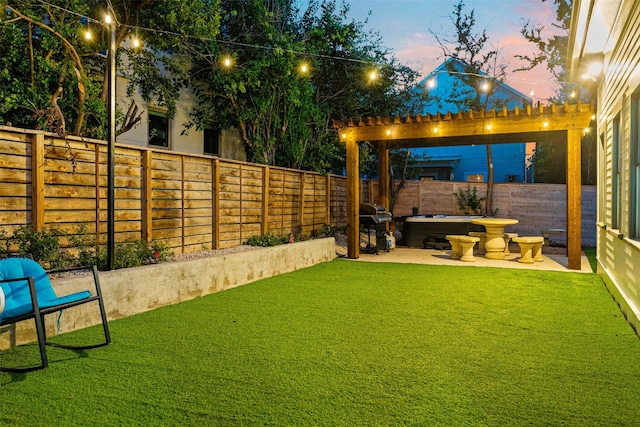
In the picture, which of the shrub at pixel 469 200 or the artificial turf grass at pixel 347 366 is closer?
the artificial turf grass at pixel 347 366

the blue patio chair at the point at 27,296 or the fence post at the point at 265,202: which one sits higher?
the fence post at the point at 265,202

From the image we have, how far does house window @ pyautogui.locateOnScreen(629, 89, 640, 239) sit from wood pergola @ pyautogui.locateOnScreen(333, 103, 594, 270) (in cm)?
296

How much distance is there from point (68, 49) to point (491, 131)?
22.0 ft

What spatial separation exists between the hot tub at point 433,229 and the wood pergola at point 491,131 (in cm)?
179

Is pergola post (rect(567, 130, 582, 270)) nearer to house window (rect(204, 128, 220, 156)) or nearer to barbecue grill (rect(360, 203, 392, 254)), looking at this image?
barbecue grill (rect(360, 203, 392, 254))

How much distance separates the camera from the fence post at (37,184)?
4375 millimetres

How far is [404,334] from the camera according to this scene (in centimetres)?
387

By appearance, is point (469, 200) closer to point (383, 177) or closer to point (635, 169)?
point (383, 177)

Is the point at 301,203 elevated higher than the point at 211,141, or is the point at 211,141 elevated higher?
the point at 211,141

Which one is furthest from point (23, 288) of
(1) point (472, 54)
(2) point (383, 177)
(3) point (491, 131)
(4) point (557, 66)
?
(4) point (557, 66)

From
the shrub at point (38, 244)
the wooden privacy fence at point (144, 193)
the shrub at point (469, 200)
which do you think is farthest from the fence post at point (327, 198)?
the shrub at point (38, 244)

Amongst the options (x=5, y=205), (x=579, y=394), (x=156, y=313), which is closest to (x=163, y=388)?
(x=156, y=313)

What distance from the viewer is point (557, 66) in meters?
16.2

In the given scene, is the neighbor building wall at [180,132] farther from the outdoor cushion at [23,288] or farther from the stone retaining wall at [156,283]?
the outdoor cushion at [23,288]
